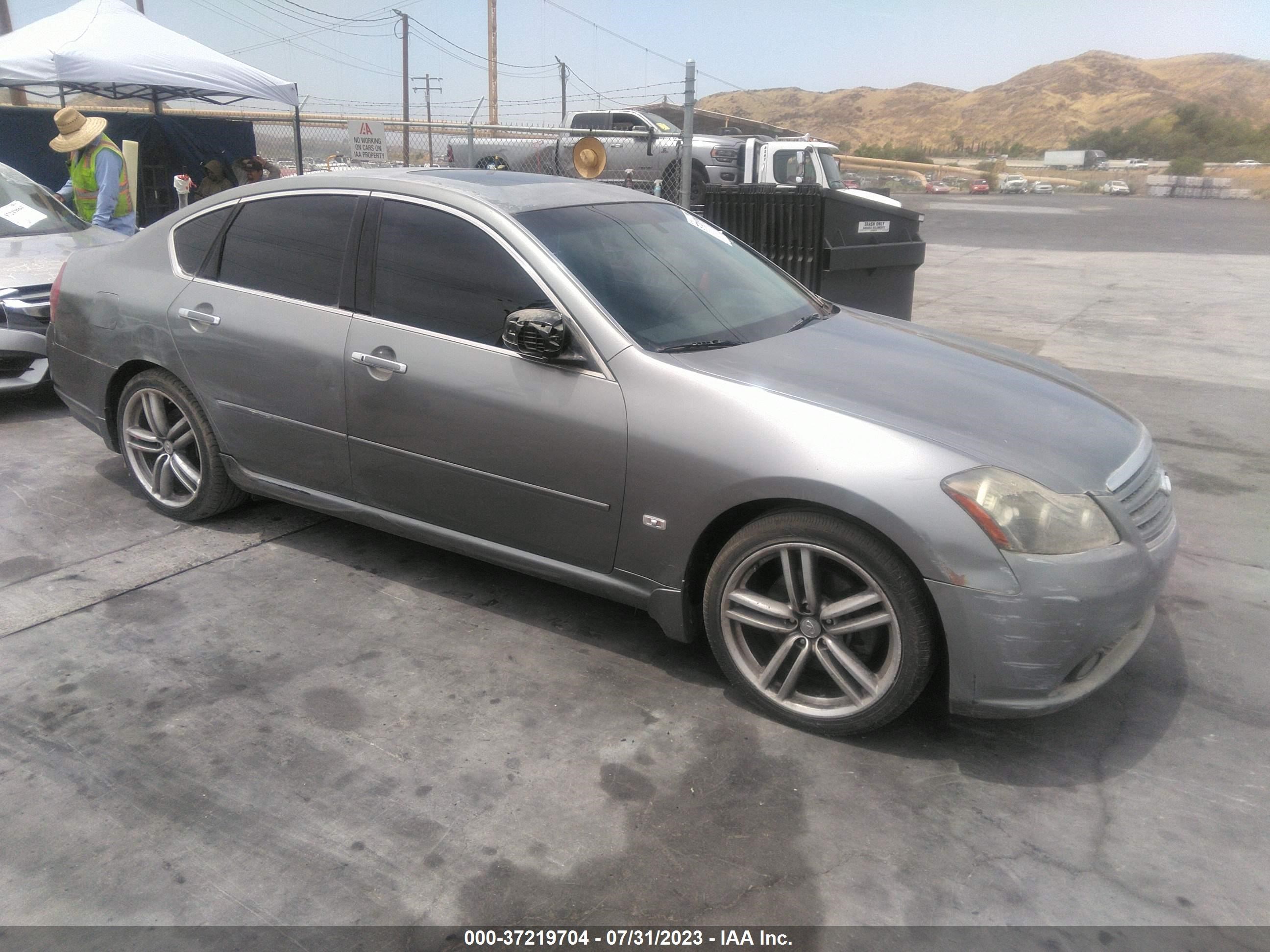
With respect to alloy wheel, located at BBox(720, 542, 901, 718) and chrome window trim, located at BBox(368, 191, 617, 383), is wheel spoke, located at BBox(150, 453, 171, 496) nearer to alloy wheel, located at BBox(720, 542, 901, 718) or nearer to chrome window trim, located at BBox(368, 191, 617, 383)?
chrome window trim, located at BBox(368, 191, 617, 383)

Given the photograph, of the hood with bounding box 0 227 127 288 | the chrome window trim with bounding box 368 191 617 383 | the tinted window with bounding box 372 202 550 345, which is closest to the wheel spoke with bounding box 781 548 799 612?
the chrome window trim with bounding box 368 191 617 383

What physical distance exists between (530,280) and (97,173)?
23.0 ft

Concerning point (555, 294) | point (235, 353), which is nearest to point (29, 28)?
point (235, 353)

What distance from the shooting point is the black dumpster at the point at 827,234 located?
25.0ft

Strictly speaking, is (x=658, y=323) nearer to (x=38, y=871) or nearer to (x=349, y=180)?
(x=349, y=180)

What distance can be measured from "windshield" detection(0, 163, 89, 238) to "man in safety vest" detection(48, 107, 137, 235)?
0.55m

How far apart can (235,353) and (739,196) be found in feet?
16.2

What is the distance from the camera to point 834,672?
10.0ft

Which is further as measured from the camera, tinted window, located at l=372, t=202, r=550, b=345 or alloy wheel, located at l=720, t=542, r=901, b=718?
tinted window, located at l=372, t=202, r=550, b=345

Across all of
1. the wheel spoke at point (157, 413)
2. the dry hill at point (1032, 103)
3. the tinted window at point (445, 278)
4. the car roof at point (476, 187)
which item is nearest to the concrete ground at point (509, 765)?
the wheel spoke at point (157, 413)

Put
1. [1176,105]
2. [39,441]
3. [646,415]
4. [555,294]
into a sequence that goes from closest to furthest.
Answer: [646,415] < [555,294] < [39,441] < [1176,105]

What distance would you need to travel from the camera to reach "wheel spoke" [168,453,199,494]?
4.62 meters

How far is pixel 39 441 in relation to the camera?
19.8 ft

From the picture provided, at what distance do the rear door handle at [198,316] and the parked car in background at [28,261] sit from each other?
2351mm
